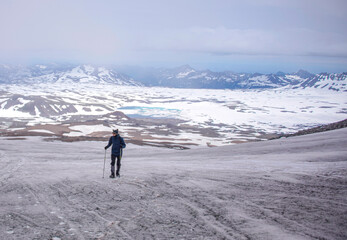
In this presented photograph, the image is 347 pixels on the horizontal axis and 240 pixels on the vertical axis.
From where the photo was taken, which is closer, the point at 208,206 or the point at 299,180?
the point at 208,206

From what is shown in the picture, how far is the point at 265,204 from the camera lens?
9.69m

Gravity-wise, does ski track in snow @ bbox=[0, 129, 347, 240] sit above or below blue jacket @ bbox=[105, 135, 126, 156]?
below

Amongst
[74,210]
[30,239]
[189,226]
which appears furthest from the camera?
[74,210]

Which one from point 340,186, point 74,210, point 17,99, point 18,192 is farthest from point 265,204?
point 17,99

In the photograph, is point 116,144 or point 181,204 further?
point 116,144

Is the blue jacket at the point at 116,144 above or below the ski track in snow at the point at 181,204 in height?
above

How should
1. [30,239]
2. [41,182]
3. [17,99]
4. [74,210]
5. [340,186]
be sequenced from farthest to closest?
[17,99], [41,182], [340,186], [74,210], [30,239]

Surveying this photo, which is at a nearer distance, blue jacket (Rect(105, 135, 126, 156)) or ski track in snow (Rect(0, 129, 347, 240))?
ski track in snow (Rect(0, 129, 347, 240))

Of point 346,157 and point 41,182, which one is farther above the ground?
point 346,157

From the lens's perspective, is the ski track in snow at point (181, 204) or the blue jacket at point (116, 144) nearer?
the ski track in snow at point (181, 204)

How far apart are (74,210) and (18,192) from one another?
359 centimetres

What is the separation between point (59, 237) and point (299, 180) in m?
9.63

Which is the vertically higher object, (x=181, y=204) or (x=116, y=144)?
(x=116, y=144)

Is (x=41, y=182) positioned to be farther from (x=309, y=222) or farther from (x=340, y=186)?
(x=340, y=186)
